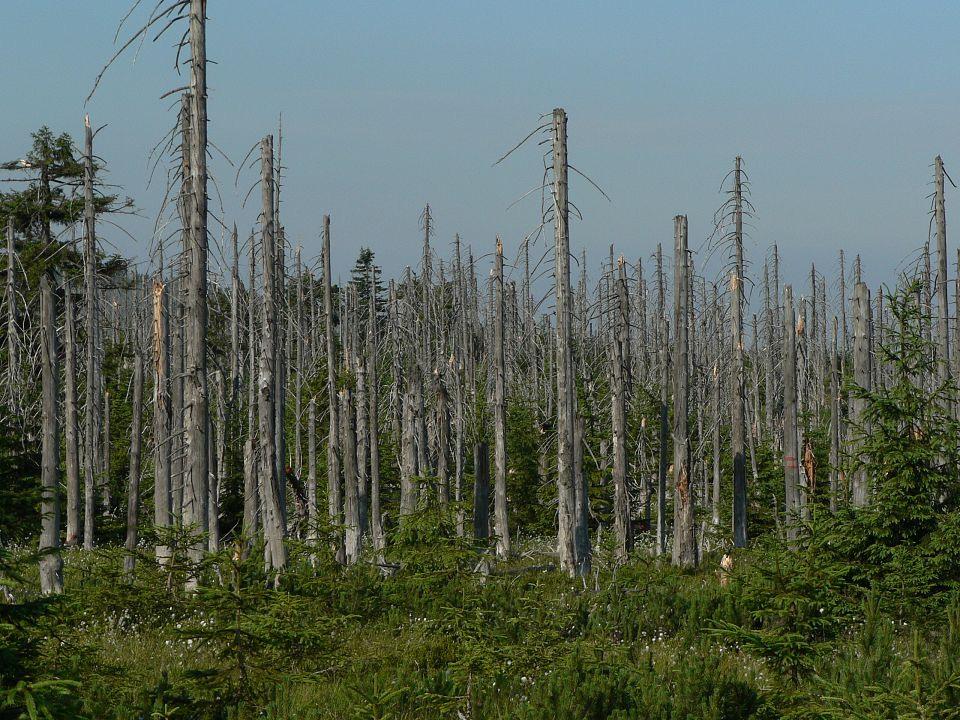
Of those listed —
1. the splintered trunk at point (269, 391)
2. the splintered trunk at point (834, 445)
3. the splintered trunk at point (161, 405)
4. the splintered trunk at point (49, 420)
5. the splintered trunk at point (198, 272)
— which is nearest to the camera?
the splintered trunk at point (198, 272)

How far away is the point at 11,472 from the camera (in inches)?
258

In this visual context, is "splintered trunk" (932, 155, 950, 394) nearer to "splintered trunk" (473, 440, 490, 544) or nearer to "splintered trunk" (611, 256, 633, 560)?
"splintered trunk" (611, 256, 633, 560)

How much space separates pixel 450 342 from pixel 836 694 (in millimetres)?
39541

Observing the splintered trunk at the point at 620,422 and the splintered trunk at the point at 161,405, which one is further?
the splintered trunk at the point at 620,422

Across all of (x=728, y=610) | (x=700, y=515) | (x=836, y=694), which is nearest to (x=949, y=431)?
(x=728, y=610)

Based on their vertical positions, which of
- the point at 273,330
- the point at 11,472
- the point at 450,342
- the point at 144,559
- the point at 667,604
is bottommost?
the point at 667,604

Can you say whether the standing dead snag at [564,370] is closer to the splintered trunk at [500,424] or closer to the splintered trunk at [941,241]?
the splintered trunk at [500,424]

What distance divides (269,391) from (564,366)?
5.21m

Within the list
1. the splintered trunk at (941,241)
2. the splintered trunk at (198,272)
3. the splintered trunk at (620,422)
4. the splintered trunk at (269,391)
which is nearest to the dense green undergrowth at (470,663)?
the splintered trunk at (198,272)

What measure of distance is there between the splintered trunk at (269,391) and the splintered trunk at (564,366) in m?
4.98

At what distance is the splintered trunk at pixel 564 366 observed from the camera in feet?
52.8

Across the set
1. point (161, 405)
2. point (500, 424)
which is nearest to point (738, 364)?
point (500, 424)

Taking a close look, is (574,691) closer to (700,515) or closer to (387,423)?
(700,515)

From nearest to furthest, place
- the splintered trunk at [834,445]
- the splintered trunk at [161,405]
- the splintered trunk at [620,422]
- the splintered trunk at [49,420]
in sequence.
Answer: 1. the splintered trunk at [49,420]
2. the splintered trunk at [161,405]
3. the splintered trunk at [834,445]
4. the splintered trunk at [620,422]
